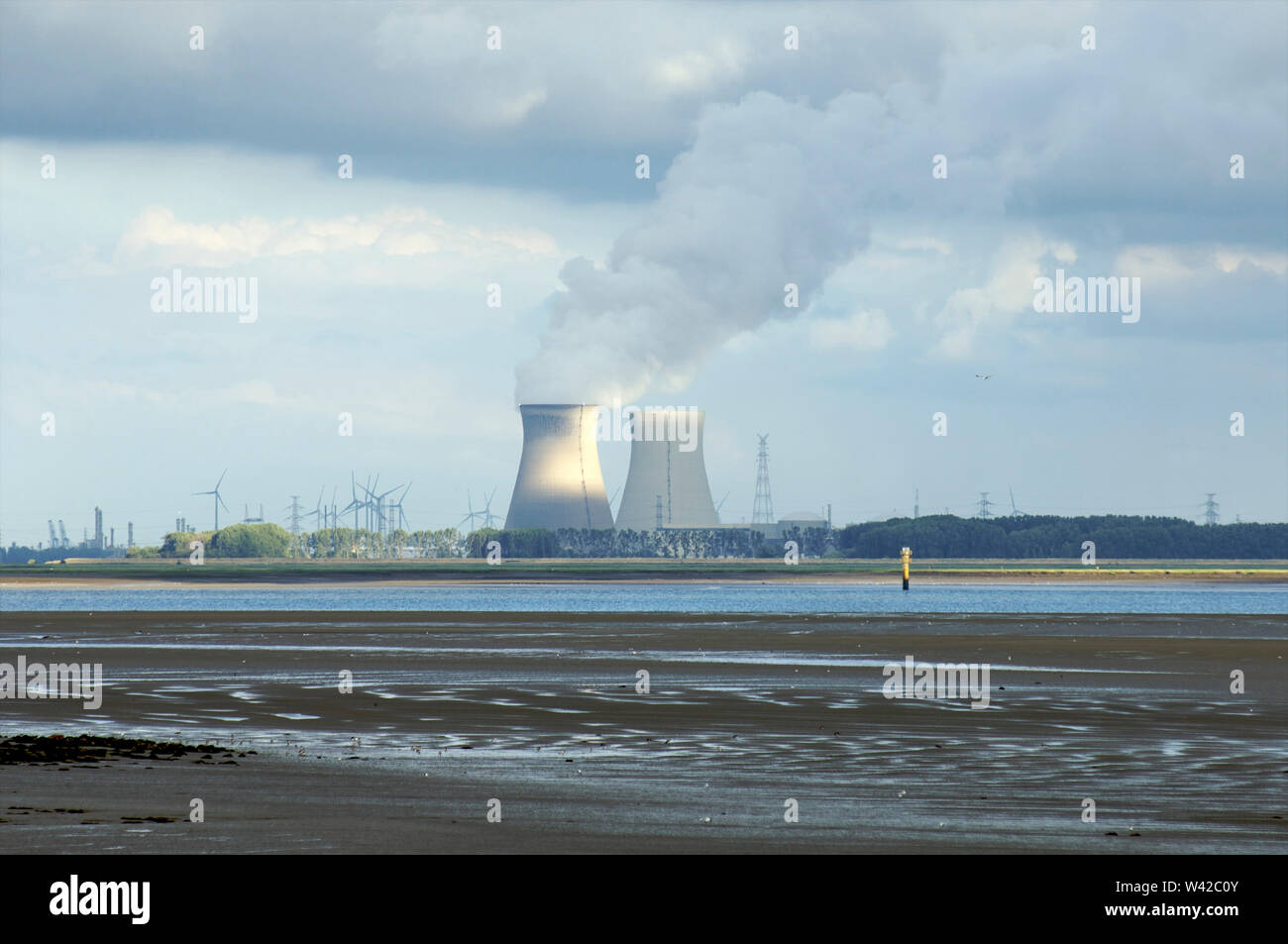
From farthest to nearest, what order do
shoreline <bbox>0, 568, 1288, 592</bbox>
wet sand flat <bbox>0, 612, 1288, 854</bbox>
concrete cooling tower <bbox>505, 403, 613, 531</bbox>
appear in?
shoreline <bbox>0, 568, 1288, 592</bbox>
concrete cooling tower <bbox>505, 403, 613, 531</bbox>
wet sand flat <bbox>0, 612, 1288, 854</bbox>

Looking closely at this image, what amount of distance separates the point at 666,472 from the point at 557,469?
1234 cm

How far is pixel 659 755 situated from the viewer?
1642cm

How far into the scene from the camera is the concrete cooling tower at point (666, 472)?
131750 millimetres

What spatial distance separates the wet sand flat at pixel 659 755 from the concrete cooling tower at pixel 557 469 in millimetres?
88865

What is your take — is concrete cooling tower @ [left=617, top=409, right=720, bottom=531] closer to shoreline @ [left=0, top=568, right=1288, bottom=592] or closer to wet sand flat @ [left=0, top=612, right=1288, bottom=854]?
shoreline @ [left=0, top=568, right=1288, bottom=592]

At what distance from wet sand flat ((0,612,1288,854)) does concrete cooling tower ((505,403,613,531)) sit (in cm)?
8887

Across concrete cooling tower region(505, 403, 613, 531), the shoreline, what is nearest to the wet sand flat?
concrete cooling tower region(505, 403, 613, 531)

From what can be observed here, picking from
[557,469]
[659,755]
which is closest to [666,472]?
[557,469]

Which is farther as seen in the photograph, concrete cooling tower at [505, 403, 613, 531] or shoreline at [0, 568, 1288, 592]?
shoreline at [0, 568, 1288, 592]

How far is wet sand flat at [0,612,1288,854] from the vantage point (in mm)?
11664

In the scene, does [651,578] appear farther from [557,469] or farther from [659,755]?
[659,755]
